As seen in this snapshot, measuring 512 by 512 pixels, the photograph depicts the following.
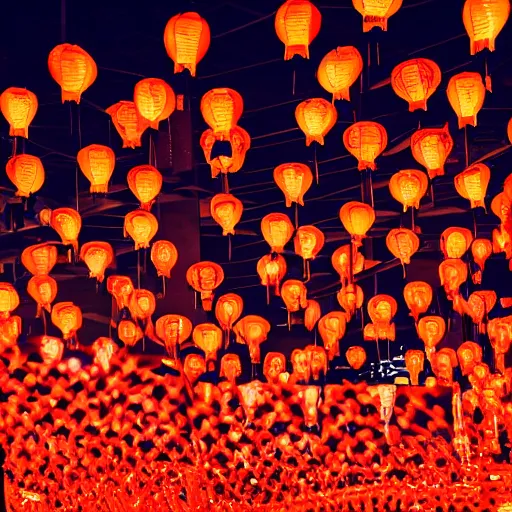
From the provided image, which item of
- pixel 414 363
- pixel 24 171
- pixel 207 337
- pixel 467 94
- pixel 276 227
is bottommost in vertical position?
pixel 414 363

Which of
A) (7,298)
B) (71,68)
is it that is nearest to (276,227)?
(7,298)

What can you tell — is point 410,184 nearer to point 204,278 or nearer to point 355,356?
point 204,278

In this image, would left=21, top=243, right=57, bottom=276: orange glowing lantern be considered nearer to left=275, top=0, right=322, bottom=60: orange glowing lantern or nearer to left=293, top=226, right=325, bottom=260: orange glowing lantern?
left=293, top=226, right=325, bottom=260: orange glowing lantern

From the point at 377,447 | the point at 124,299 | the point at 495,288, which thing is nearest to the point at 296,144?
the point at 124,299

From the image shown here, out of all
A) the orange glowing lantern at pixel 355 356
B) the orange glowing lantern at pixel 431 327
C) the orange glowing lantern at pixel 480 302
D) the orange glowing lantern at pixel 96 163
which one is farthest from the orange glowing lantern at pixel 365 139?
the orange glowing lantern at pixel 355 356

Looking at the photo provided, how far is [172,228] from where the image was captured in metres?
8.03

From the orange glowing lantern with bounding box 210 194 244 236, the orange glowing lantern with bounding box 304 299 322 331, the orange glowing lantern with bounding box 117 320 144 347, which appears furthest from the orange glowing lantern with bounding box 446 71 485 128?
the orange glowing lantern with bounding box 304 299 322 331

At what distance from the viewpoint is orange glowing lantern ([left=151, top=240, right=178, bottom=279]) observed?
7582 mm

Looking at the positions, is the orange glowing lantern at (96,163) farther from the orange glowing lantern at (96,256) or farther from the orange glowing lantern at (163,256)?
the orange glowing lantern at (163,256)

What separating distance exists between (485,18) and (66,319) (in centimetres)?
414

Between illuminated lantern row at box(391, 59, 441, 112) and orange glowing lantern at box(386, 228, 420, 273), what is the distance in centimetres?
188

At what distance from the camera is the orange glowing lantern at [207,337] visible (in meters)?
8.05

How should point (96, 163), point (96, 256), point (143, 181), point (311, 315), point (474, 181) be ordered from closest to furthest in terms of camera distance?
point (96, 163), point (474, 181), point (143, 181), point (96, 256), point (311, 315)

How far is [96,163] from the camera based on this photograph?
19.8ft
